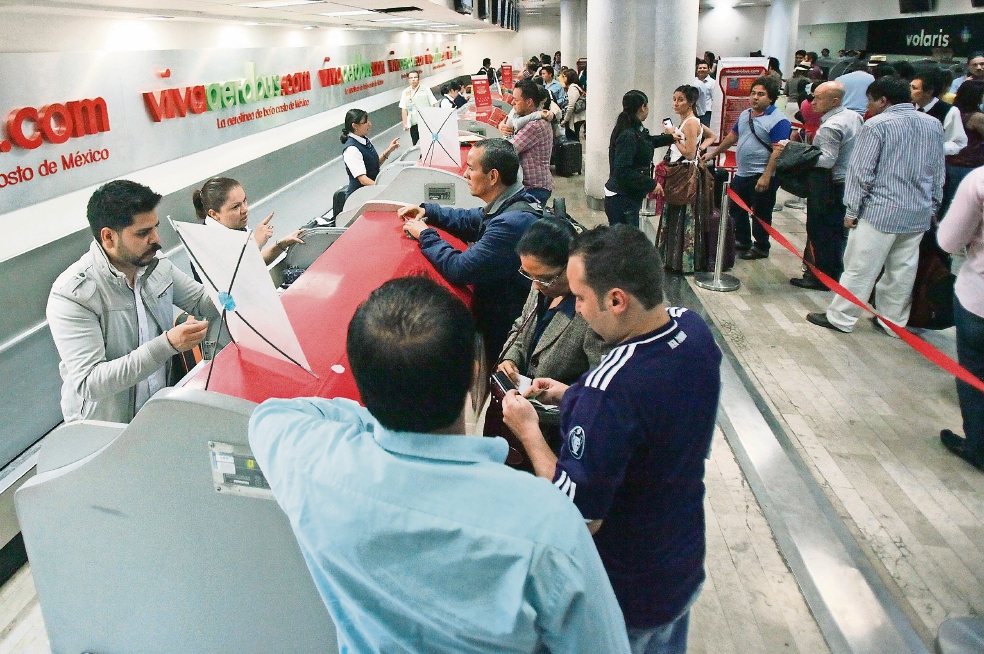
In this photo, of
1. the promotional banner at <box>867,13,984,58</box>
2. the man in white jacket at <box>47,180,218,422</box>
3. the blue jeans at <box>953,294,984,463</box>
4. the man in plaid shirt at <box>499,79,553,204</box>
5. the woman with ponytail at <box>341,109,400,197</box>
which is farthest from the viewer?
the promotional banner at <box>867,13,984,58</box>

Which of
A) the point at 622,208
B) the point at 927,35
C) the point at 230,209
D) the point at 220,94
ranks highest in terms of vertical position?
the point at 927,35

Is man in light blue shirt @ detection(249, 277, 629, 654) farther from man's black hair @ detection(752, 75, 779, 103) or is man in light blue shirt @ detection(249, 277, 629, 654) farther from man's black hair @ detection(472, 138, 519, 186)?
man's black hair @ detection(752, 75, 779, 103)

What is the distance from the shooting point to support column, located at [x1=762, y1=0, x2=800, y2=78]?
22.0m

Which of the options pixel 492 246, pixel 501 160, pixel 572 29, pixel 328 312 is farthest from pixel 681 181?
pixel 572 29

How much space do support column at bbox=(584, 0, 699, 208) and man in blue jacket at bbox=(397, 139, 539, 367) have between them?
563cm

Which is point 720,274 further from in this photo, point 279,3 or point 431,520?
point 431,520

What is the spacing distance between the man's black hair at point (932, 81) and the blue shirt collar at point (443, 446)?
5.55 m

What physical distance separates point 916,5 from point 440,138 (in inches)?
658

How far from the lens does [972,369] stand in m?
3.28

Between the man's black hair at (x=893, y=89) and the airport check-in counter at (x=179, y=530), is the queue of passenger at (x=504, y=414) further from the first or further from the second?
the man's black hair at (x=893, y=89)

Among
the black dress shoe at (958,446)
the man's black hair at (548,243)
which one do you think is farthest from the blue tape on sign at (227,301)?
the black dress shoe at (958,446)

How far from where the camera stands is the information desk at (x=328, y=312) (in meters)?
1.76

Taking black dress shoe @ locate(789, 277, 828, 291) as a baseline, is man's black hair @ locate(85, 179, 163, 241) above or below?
above

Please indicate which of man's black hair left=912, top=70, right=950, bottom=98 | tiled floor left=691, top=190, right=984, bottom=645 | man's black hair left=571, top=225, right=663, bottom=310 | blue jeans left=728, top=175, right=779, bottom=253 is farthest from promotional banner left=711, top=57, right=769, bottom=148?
man's black hair left=571, top=225, right=663, bottom=310
